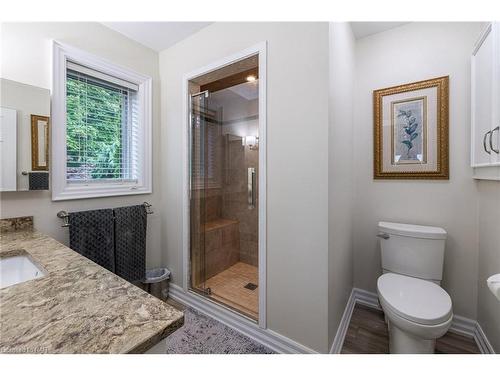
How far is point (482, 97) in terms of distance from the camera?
1335 mm

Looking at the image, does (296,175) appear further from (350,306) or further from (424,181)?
(350,306)

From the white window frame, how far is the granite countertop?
1010 mm

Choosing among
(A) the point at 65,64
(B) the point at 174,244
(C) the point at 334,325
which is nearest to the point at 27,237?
(B) the point at 174,244

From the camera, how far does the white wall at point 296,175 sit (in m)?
1.22

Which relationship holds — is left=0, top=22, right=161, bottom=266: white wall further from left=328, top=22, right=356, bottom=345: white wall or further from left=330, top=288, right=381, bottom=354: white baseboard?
left=330, top=288, right=381, bottom=354: white baseboard

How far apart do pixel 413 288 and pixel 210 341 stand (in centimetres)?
138

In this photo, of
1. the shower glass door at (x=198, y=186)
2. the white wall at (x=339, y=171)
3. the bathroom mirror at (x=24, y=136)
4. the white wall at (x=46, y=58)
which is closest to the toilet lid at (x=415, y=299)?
the white wall at (x=339, y=171)

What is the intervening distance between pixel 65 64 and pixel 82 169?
29.4 inches

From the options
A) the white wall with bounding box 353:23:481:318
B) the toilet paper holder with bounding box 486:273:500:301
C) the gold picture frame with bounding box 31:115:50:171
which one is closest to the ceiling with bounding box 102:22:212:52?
the gold picture frame with bounding box 31:115:50:171

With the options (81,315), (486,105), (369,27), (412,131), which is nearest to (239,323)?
(81,315)

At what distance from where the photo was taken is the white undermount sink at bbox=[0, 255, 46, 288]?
3.22 ft

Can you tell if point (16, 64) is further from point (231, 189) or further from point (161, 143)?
point (231, 189)

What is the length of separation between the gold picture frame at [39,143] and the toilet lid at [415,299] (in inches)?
90.2
